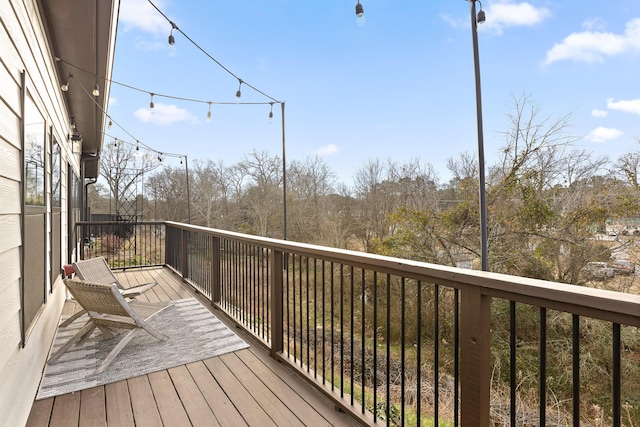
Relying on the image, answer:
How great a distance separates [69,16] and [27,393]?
2575mm

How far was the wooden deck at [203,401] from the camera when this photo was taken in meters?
1.96

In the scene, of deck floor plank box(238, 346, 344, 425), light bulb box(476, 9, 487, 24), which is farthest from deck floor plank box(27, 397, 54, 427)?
light bulb box(476, 9, 487, 24)

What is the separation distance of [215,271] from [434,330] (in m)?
2.97

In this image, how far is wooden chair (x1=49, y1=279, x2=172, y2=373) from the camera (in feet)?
8.66

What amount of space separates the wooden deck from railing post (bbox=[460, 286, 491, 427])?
828mm

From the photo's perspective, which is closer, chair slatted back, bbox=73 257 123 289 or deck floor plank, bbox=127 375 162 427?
deck floor plank, bbox=127 375 162 427

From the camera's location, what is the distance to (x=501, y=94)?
9586 mm

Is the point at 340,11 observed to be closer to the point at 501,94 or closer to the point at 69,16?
the point at 501,94

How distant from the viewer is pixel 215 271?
4.04m

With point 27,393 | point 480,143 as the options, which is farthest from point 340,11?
point 27,393

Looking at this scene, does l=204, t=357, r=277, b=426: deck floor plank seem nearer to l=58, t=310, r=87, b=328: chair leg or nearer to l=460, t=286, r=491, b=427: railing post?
l=460, t=286, r=491, b=427: railing post

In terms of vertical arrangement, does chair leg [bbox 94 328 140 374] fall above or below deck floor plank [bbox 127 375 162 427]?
above

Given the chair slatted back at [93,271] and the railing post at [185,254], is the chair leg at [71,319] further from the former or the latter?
the railing post at [185,254]

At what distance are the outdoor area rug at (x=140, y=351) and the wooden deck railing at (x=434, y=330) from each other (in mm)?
318
